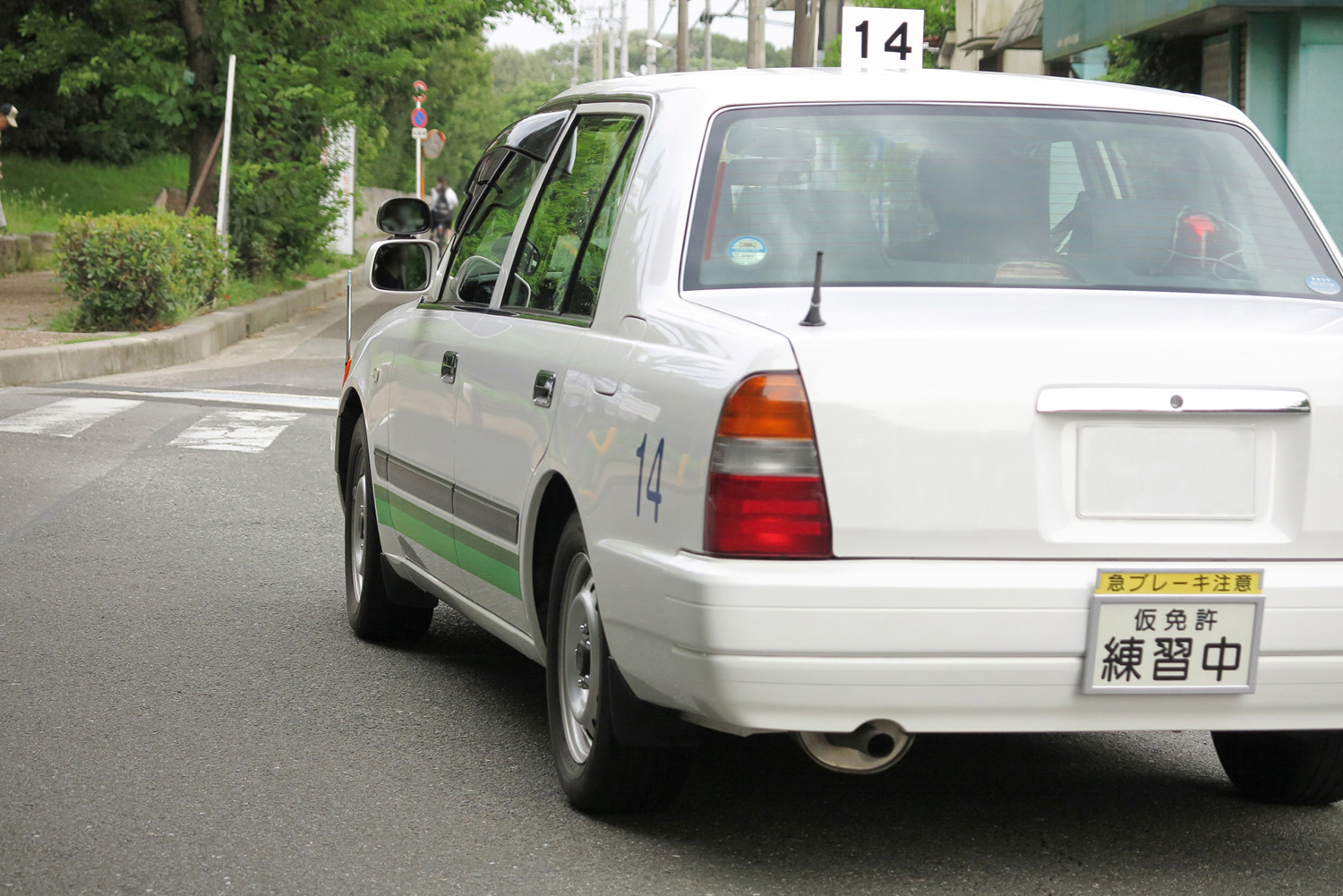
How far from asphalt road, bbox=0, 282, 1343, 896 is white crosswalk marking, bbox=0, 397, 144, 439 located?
15.0 feet

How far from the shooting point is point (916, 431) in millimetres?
3494

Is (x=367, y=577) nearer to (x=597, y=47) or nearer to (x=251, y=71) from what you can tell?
(x=251, y=71)

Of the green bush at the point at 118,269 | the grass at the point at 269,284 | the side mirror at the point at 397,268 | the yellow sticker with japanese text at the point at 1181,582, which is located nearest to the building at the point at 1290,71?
the green bush at the point at 118,269

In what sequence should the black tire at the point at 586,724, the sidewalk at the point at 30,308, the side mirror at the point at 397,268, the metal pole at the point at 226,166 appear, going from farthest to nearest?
the metal pole at the point at 226,166 < the sidewalk at the point at 30,308 < the side mirror at the point at 397,268 < the black tire at the point at 586,724

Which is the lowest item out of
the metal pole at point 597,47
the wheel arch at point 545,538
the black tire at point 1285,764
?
the black tire at point 1285,764

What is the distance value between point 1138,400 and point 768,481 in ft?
2.32

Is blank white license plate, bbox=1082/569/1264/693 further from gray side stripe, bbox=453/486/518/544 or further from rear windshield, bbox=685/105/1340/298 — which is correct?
gray side stripe, bbox=453/486/518/544

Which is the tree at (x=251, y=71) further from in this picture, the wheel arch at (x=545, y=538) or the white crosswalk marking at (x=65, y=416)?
the wheel arch at (x=545, y=538)

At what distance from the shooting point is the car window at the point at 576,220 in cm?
444

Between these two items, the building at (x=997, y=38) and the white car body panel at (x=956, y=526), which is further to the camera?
the building at (x=997, y=38)

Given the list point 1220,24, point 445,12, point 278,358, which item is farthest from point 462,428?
point 445,12

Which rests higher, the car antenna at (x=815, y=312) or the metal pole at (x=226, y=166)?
the metal pole at (x=226, y=166)

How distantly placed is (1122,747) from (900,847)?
50.2 inches

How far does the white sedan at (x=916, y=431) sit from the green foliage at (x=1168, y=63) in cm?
1684
